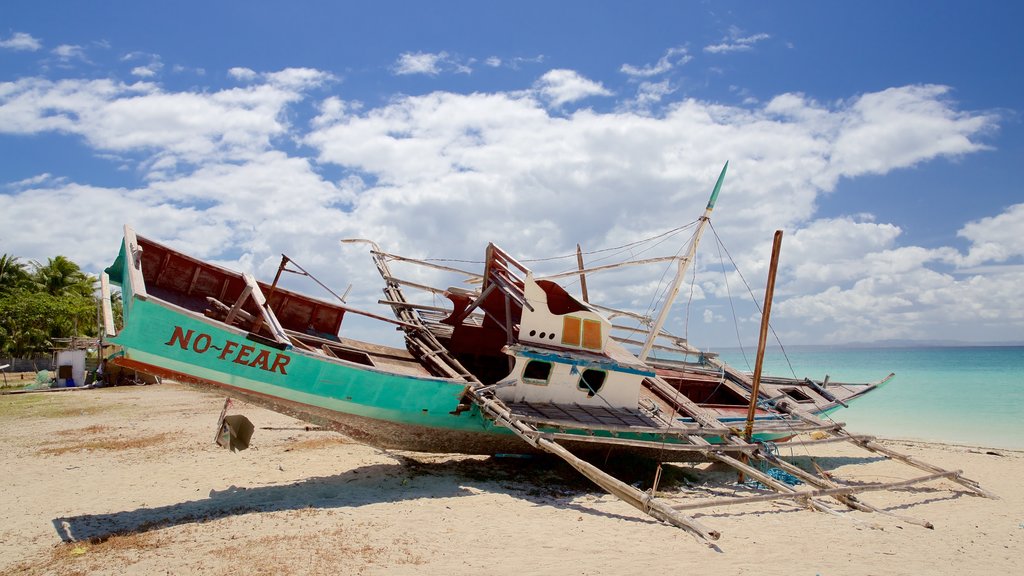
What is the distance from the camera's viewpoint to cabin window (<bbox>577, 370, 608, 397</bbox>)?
1253 cm

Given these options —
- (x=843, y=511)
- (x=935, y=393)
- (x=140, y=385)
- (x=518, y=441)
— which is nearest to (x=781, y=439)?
(x=843, y=511)

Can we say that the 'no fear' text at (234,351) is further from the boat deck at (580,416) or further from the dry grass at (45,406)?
the dry grass at (45,406)

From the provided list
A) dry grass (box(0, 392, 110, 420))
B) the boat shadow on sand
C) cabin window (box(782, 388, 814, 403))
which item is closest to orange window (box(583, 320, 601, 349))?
the boat shadow on sand

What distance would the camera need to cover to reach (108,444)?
1493 centimetres

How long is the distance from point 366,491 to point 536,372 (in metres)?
3.79

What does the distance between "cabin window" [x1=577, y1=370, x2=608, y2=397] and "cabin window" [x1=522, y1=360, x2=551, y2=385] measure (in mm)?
821

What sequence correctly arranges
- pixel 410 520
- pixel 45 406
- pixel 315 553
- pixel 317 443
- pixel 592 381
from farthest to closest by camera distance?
pixel 45 406 → pixel 317 443 → pixel 592 381 → pixel 410 520 → pixel 315 553

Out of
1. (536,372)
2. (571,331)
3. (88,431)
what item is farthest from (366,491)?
(88,431)

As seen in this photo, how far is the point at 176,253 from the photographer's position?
1140cm

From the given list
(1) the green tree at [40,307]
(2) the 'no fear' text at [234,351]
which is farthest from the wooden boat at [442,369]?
(1) the green tree at [40,307]

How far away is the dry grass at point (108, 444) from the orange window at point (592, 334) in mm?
10775

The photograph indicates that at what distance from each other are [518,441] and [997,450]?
19682mm

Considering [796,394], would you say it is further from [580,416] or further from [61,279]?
[61,279]

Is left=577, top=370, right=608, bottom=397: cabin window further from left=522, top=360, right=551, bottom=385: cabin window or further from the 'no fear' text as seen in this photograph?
the 'no fear' text
